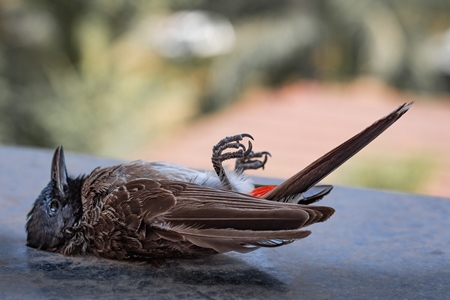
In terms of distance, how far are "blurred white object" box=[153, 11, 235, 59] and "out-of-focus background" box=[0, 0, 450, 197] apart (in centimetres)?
6

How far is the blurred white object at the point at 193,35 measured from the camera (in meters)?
19.3

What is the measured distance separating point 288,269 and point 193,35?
1941 cm

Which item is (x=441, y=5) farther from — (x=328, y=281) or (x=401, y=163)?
(x=328, y=281)

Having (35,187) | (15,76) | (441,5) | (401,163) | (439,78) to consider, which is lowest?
(35,187)

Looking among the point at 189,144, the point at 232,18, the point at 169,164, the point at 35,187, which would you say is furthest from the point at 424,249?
the point at 232,18

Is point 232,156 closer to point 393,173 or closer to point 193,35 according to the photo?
point 393,173

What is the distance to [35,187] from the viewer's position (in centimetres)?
386

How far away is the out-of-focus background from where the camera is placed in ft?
37.1

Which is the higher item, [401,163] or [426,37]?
[426,37]

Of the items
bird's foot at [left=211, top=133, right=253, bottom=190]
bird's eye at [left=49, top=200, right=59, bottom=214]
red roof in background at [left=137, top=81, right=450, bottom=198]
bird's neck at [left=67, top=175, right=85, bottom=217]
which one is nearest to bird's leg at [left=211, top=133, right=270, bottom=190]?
bird's foot at [left=211, top=133, right=253, bottom=190]

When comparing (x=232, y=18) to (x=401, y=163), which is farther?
(x=232, y=18)

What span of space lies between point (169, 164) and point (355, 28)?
15.8 metres

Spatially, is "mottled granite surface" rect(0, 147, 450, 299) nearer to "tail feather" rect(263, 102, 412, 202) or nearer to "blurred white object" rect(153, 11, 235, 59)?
"tail feather" rect(263, 102, 412, 202)

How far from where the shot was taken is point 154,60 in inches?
723
